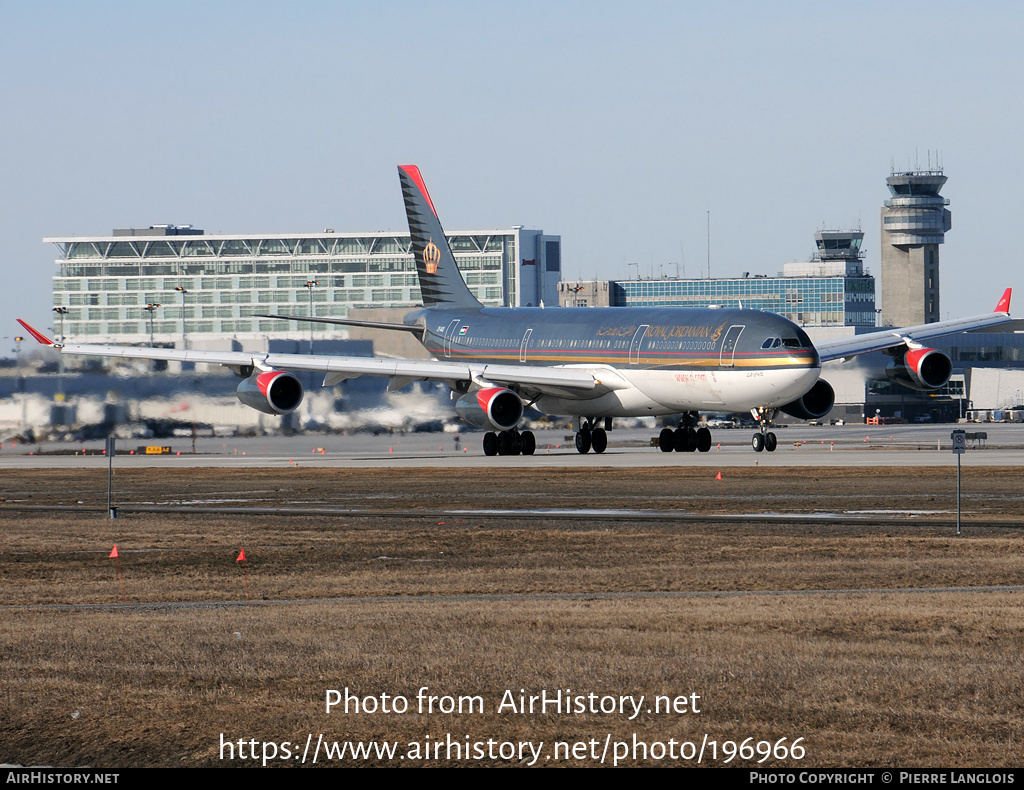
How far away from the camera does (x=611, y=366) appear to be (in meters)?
55.9

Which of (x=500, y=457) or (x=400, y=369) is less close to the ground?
(x=400, y=369)

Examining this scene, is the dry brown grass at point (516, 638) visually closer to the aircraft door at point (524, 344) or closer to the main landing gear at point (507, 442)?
the main landing gear at point (507, 442)

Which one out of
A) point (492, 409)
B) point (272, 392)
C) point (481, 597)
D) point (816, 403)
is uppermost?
point (272, 392)

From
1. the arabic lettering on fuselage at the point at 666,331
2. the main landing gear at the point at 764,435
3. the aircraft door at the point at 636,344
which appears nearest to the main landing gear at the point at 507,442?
the arabic lettering on fuselage at the point at 666,331

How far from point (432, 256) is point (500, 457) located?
14179 millimetres

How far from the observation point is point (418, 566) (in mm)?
22969

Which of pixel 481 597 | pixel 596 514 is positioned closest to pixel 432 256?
pixel 596 514

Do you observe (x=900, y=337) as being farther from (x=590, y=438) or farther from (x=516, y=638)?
(x=516, y=638)

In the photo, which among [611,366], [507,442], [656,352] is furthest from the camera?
[507,442]

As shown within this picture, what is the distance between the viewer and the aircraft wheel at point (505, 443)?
57.7 meters

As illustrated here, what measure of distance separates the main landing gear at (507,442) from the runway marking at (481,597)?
38.0 m

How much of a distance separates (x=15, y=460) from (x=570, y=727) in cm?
5514

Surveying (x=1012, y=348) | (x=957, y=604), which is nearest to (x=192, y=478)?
(x=957, y=604)
